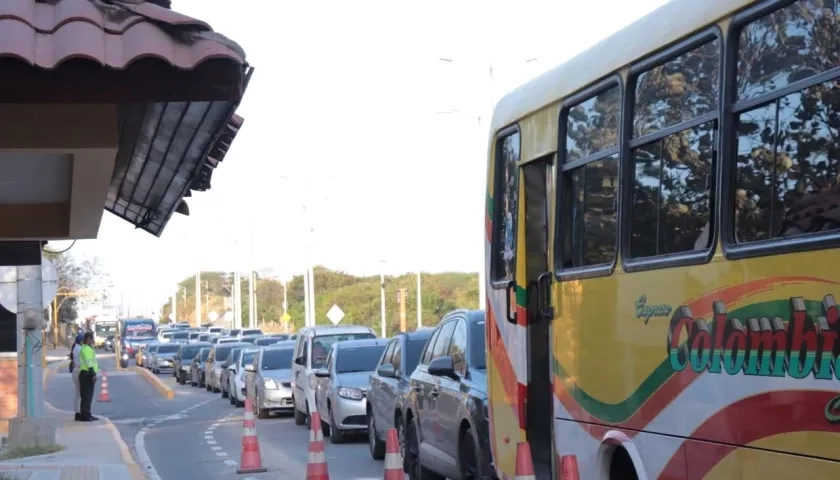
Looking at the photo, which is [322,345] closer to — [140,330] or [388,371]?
[388,371]

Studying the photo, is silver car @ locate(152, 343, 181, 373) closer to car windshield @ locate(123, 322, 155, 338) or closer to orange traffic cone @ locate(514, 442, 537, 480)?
car windshield @ locate(123, 322, 155, 338)

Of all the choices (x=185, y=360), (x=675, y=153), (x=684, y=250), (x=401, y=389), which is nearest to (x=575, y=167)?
(x=675, y=153)

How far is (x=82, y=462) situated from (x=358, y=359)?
5188 mm

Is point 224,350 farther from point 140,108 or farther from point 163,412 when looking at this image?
point 140,108

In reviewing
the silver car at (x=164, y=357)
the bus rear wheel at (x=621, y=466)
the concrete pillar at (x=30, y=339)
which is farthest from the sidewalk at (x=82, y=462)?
the silver car at (x=164, y=357)

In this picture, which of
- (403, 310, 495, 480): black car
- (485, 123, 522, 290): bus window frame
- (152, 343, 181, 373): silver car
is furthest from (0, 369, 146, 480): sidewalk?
(152, 343, 181, 373): silver car

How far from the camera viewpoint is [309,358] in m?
24.0

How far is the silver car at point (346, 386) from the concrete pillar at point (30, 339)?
466 centimetres

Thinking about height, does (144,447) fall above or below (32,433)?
below

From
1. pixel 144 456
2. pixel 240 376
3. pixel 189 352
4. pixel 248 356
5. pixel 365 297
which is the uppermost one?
pixel 365 297

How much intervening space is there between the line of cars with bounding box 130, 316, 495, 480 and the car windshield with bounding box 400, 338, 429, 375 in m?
0.01

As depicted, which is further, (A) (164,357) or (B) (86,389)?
(A) (164,357)

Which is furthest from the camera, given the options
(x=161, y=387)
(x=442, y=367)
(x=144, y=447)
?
(x=161, y=387)

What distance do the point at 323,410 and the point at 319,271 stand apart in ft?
330
